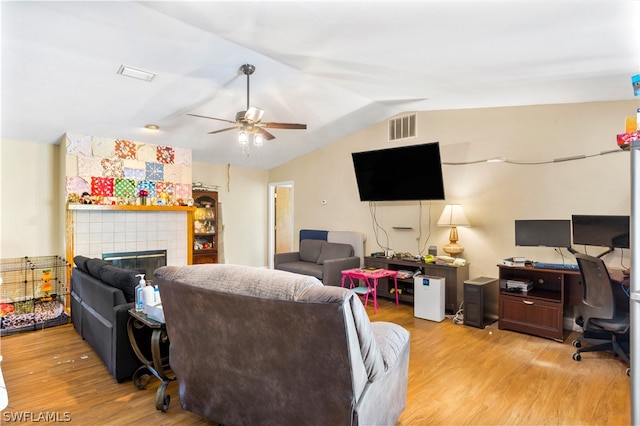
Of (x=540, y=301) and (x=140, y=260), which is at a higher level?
(x=140, y=260)

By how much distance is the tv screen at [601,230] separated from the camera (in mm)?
3246

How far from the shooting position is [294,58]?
3.28m

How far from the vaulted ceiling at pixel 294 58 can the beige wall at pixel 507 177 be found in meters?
0.26

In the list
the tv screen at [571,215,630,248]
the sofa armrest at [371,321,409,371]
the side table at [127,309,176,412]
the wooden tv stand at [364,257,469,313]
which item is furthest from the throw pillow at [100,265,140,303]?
the tv screen at [571,215,630,248]

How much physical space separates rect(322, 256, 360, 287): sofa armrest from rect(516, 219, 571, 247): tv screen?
2.40 metres

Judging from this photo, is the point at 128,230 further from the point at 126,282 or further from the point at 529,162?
the point at 529,162

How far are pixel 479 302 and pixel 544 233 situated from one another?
39.8 inches

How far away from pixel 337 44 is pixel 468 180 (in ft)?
9.11

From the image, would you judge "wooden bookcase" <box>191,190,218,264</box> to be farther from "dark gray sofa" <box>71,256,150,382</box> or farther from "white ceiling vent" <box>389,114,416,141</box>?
"white ceiling vent" <box>389,114,416,141</box>

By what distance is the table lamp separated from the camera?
4.40 meters

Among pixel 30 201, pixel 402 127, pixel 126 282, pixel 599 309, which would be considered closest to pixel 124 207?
pixel 30 201

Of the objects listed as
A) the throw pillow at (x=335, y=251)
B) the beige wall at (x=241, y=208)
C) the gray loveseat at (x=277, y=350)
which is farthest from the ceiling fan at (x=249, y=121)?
the beige wall at (x=241, y=208)

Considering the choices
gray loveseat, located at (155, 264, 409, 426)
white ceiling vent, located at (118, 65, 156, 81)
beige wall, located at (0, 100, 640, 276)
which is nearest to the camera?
gray loveseat, located at (155, 264, 409, 426)

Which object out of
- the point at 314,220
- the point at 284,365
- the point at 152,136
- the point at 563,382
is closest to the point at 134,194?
the point at 152,136
